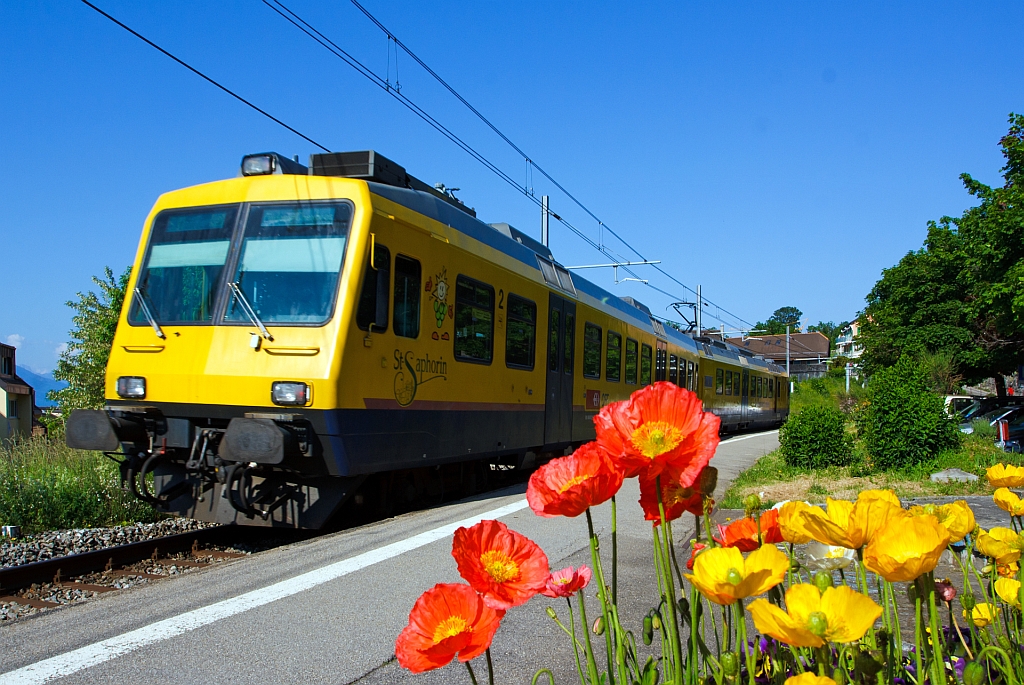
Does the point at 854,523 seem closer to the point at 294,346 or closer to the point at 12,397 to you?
the point at 294,346

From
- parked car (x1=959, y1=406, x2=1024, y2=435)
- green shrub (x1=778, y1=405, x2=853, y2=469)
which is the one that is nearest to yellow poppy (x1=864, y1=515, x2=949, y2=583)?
green shrub (x1=778, y1=405, x2=853, y2=469)

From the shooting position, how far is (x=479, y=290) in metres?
9.36

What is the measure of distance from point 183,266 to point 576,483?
712 centimetres

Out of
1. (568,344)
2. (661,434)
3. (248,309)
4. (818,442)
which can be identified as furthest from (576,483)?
(818,442)

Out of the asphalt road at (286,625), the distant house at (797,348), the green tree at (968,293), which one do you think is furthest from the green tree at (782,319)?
the asphalt road at (286,625)

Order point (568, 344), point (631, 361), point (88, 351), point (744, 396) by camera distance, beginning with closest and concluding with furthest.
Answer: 1. point (568, 344)
2. point (631, 361)
3. point (744, 396)
4. point (88, 351)

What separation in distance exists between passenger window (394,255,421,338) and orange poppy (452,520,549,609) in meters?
6.25

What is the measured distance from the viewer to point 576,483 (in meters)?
1.39

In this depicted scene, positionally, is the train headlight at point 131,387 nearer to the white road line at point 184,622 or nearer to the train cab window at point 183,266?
the train cab window at point 183,266

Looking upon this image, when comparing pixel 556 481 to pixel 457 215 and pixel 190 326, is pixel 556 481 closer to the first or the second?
pixel 190 326

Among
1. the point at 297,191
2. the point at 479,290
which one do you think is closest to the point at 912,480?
the point at 479,290

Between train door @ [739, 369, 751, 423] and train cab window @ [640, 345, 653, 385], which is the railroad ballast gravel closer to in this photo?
train cab window @ [640, 345, 653, 385]

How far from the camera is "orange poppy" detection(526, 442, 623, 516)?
1379mm

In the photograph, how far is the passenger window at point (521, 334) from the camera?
1024 centimetres
